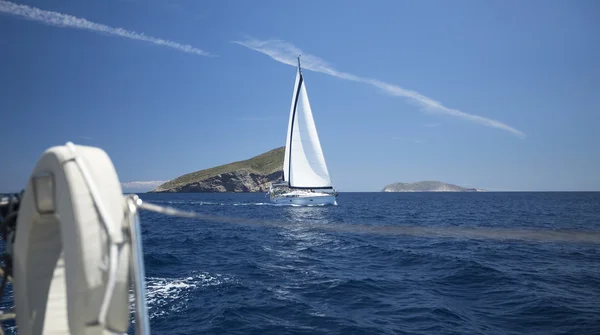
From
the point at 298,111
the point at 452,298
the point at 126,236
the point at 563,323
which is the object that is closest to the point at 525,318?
the point at 563,323

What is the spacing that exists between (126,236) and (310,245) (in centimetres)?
1806

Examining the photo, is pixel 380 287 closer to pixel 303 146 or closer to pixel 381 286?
pixel 381 286

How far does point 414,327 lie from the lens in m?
7.64

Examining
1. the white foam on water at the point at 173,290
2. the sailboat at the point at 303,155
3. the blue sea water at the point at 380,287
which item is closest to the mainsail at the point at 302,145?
the sailboat at the point at 303,155

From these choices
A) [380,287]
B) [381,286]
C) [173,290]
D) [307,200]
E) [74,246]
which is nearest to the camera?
[74,246]

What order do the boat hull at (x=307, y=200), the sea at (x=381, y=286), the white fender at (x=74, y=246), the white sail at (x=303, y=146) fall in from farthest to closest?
the boat hull at (x=307, y=200)
the white sail at (x=303, y=146)
the sea at (x=381, y=286)
the white fender at (x=74, y=246)

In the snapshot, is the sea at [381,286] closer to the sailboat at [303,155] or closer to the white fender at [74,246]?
the white fender at [74,246]

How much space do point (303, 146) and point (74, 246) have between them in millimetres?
54844

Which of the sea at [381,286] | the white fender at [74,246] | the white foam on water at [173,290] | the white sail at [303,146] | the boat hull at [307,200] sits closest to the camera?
the white fender at [74,246]

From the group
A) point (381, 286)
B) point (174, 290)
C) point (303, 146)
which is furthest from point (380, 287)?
point (303, 146)

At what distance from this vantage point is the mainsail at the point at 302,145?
56.5 m

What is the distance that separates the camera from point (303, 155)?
5709 centimetres

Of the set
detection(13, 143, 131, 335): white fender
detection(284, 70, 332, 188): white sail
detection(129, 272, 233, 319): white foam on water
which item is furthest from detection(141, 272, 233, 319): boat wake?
detection(284, 70, 332, 188): white sail

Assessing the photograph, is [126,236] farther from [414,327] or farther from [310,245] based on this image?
[310,245]
